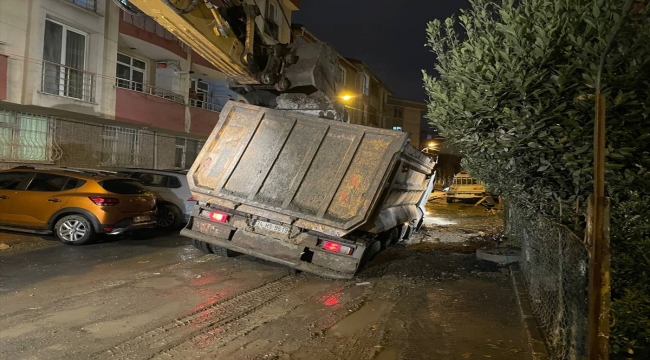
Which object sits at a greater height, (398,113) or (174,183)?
(398,113)

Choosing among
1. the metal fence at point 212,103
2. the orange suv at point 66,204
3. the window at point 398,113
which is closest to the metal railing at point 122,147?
the metal fence at point 212,103

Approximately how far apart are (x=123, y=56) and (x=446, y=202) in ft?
68.3

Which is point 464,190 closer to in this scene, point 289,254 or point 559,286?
point 289,254

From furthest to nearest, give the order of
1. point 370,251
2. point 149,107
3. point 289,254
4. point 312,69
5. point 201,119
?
point 201,119 < point 149,107 < point 312,69 < point 370,251 < point 289,254

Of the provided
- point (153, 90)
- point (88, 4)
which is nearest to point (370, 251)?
point (88, 4)

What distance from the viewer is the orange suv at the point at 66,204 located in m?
9.52

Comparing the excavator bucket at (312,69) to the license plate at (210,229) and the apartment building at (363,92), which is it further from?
the apartment building at (363,92)

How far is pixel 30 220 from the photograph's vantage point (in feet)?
31.8

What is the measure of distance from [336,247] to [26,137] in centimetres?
1178

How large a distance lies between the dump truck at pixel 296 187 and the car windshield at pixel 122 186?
282 cm

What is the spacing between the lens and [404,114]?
5519 centimetres

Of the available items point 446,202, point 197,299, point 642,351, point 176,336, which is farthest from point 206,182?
point 446,202

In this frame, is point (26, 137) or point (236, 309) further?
point (26, 137)

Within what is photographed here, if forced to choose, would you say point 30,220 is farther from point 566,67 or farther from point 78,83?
point 566,67
